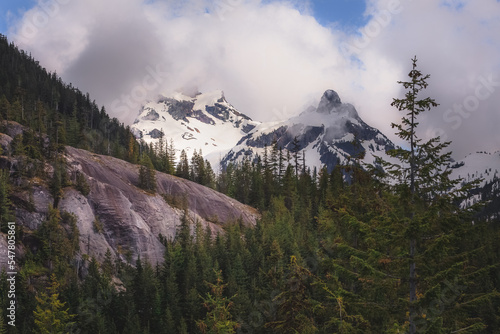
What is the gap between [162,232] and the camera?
61188mm

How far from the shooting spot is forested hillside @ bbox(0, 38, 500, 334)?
1241cm

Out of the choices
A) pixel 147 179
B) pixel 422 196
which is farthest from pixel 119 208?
pixel 422 196

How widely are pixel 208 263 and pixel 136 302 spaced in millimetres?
9889

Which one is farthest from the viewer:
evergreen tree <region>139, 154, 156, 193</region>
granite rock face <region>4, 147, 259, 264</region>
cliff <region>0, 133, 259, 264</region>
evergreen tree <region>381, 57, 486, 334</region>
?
evergreen tree <region>139, 154, 156, 193</region>

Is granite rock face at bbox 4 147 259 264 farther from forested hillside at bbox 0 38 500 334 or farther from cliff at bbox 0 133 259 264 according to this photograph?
forested hillside at bbox 0 38 500 334

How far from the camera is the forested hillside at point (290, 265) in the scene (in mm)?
12414

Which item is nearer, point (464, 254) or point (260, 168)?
point (464, 254)

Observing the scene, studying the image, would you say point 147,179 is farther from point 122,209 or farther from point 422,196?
point 422,196

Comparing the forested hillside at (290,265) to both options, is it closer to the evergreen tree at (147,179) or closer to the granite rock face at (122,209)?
the evergreen tree at (147,179)

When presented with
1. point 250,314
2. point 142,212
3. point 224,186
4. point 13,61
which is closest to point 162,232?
point 142,212

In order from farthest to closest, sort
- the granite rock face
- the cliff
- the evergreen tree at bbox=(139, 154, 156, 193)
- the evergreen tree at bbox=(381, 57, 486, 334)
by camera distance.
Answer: the evergreen tree at bbox=(139, 154, 156, 193) → the granite rock face → the cliff → the evergreen tree at bbox=(381, 57, 486, 334)

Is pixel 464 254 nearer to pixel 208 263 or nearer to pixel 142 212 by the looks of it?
pixel 208 263

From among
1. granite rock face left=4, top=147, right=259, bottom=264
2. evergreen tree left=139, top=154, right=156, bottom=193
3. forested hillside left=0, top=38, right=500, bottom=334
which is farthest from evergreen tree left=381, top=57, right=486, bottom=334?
evergreen tree left=139, top=154, right=156, bottom=193

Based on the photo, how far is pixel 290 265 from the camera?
86.4 feet
